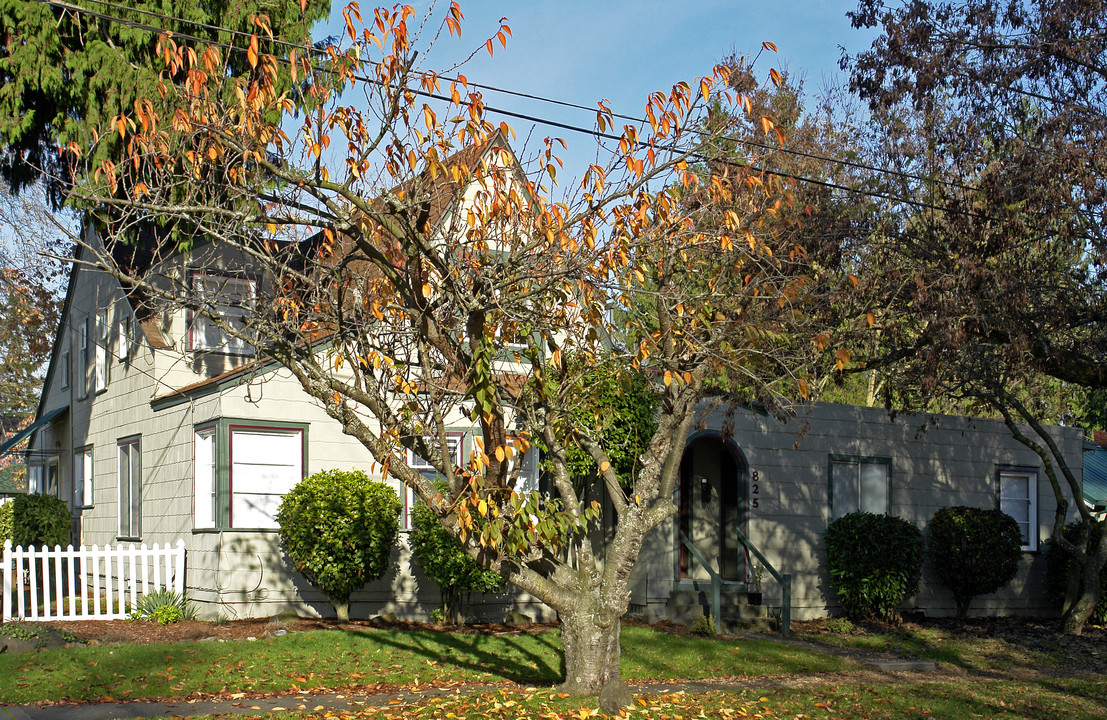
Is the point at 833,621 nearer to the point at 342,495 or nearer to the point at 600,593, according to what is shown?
the point at 342,495

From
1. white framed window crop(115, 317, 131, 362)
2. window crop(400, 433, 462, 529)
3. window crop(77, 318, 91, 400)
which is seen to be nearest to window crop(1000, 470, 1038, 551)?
window crop(400, 433, 462, 529)

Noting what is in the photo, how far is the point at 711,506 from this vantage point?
1789 centimetres

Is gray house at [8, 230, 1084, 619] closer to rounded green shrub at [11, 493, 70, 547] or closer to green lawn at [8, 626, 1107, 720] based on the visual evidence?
rounded green shrub at [11, 493, 70, 547]

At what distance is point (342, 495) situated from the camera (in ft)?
45.9

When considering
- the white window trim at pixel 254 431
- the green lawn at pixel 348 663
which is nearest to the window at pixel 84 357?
the white window trim at pixel 254 431

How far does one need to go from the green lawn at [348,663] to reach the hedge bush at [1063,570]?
743 cm

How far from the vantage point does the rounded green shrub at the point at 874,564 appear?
16562 millimetres

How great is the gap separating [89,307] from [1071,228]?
1791 centimetres

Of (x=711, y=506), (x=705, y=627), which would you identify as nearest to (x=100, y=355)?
(x=711, y=506)

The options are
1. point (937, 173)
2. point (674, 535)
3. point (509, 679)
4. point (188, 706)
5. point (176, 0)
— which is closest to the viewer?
point (188, 706)

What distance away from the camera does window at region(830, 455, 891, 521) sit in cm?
1803

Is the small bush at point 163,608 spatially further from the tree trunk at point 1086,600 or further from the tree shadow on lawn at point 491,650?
the tree trunk at point 1086,600

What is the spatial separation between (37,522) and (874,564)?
15271 mm

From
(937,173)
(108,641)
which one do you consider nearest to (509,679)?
(108,641)
